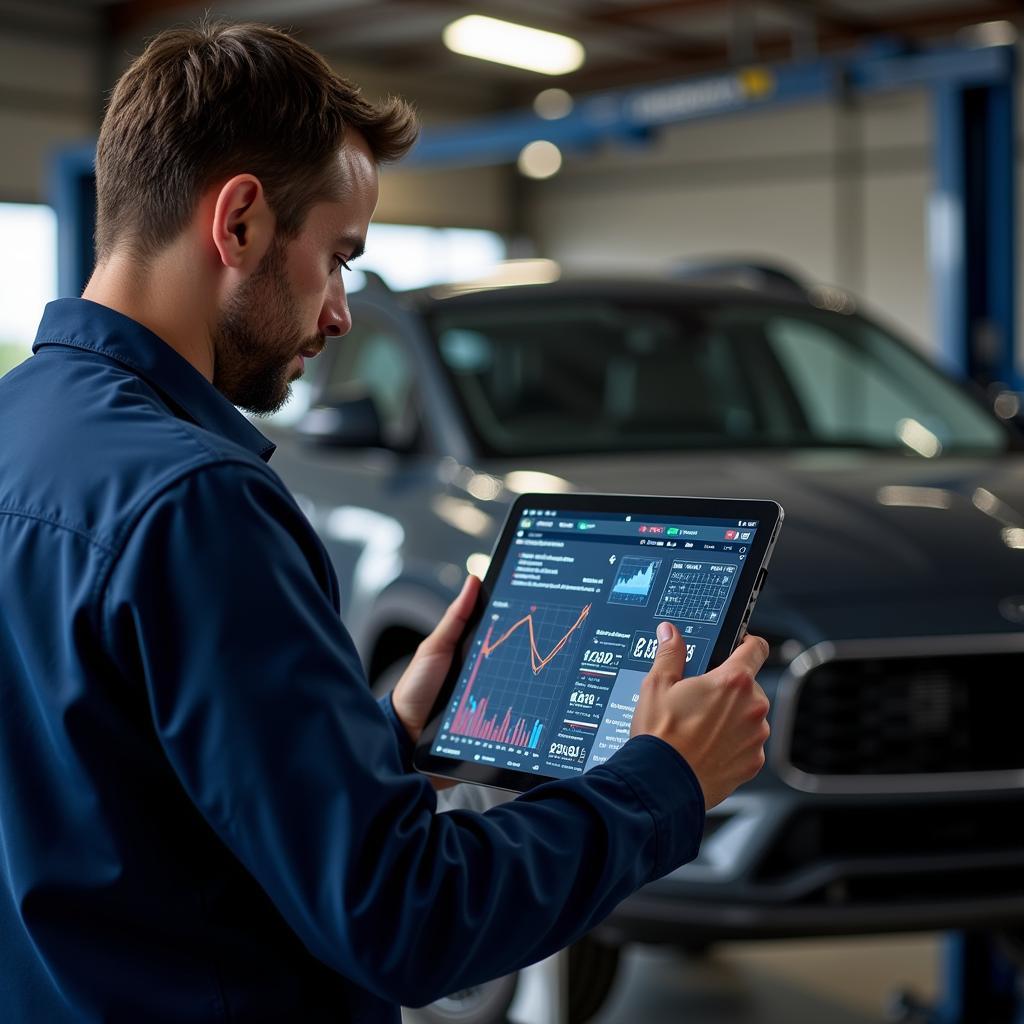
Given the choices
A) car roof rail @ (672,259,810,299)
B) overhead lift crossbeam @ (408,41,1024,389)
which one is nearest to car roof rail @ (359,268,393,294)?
car roof rail @ (672,259,810,299)

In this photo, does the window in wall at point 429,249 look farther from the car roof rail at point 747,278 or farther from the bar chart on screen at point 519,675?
the bar chart on screen at point 519,675

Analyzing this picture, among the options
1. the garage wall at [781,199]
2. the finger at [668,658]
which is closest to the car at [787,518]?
the finger at [668,658]

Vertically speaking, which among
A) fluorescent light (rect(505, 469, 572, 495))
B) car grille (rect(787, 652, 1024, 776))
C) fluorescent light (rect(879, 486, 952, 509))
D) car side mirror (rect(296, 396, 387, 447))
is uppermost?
car side mirror (rect(296, 396, 387, 447))

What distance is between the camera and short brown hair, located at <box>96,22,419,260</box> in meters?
1.28

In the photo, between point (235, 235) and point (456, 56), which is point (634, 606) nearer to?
point (235, 235)

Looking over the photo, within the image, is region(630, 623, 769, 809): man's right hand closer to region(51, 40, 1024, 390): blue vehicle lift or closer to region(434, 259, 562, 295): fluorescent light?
region(434, 259, 562, 295): fluorescent light

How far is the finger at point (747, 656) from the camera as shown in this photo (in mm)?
1398

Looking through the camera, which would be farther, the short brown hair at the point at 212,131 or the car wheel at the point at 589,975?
the car wheel at the point at 589,975

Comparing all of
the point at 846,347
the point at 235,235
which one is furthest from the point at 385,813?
the point at 846,347

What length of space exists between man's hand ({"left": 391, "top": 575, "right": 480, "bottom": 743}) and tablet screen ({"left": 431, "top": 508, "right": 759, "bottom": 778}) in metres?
0.03

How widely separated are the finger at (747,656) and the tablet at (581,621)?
0.03 meters

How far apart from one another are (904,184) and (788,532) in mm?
12204

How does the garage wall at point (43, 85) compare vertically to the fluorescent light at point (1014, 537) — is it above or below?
above

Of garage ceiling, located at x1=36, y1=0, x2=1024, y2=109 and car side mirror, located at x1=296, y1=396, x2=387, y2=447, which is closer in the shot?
car side mirror, located at x1=296, y1=396, x2=387, y2=447
